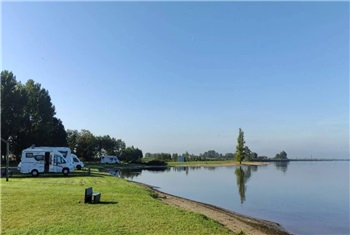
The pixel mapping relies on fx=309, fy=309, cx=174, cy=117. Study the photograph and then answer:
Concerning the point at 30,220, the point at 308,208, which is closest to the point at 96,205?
the point at 30,220

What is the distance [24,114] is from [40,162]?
23.1m

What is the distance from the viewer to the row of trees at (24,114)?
144 feet

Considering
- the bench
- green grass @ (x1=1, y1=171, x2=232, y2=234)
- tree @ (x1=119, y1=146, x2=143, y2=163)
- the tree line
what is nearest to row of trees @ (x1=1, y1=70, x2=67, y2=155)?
the tree line

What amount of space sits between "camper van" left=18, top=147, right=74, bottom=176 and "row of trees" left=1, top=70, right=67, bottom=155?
60.7 feet

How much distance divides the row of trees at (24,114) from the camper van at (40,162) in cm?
1850

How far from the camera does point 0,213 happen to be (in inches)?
408

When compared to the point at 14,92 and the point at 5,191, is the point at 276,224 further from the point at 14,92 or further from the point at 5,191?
the point at 14,92

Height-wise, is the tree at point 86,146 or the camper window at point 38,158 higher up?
the tree at point 86,146

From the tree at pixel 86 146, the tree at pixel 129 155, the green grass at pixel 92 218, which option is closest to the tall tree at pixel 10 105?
the green grass at pixel 92 218

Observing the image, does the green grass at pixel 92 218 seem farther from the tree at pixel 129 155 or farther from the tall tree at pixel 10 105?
the tree at pixel 129 155

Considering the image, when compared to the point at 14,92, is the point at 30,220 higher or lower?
lower

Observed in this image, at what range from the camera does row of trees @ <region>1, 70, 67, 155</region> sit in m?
43.8

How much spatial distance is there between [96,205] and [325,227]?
1165 cm

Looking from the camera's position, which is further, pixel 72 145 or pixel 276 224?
pixel 72 145
